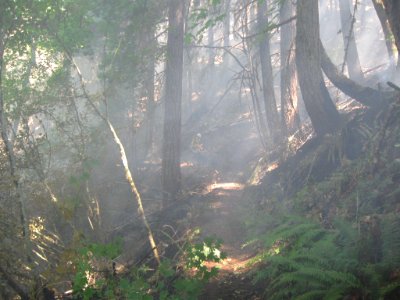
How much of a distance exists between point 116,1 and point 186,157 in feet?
29.0

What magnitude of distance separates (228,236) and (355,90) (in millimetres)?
5942

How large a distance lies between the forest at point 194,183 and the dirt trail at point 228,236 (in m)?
0.05

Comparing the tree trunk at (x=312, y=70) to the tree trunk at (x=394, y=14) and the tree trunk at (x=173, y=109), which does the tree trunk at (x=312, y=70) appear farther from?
the tree trunk at (x=394, y=14)

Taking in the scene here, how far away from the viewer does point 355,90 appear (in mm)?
12273

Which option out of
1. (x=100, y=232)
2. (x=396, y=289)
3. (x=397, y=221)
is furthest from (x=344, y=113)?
(x=396, y=289)

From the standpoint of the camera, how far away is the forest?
6094 millimetres

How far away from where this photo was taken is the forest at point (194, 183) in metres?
6.09

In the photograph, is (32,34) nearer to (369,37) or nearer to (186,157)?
(186,157)

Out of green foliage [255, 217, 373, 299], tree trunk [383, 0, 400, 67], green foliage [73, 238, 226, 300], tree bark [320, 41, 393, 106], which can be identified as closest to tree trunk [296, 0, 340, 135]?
tree bark [320, 41, 393, 106]

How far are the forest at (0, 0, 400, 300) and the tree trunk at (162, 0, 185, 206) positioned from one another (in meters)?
0.04

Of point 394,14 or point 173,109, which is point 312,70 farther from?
point 394,14

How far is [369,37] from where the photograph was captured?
1291 inches

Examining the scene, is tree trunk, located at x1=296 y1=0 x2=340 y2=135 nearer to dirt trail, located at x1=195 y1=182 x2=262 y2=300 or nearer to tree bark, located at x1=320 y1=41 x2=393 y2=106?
tree bark, located at x1=320 y1=41 x2=393 y2=106

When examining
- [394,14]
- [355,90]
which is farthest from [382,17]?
[394,14]
